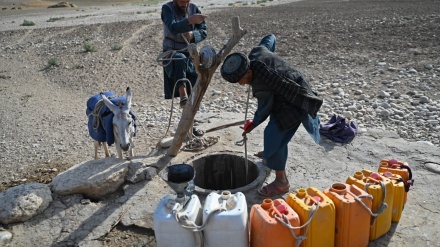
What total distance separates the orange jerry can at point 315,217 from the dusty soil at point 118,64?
148 cm

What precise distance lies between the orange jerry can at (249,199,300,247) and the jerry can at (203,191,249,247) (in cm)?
11

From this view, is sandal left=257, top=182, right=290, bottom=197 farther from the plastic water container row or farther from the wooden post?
the wooden post

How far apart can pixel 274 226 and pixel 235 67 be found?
1.45 meters

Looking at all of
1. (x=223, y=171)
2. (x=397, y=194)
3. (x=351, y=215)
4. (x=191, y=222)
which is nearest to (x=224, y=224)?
(x=191, y=222)

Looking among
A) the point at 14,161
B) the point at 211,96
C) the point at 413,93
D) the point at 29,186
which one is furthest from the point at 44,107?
the point at 413,93

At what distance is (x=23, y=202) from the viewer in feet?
13.0

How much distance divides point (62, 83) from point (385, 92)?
24.6ft

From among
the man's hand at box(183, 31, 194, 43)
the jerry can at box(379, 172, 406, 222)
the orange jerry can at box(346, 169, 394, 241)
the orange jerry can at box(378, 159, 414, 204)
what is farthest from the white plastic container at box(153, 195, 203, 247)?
the man's hand at box(183, 31, 194, 43)

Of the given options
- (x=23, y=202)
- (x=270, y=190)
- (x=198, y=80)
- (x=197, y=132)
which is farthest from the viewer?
(x=197, y=132)

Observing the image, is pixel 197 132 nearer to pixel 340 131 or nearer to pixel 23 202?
pixel 340 131

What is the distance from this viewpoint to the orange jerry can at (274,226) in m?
2.94

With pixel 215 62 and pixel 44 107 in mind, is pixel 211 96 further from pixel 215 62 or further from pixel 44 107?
pixel 215 62

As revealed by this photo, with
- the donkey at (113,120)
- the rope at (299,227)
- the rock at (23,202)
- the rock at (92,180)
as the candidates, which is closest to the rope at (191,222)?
the rope at (299,227)

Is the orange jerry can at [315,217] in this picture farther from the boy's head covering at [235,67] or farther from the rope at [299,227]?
the boy's head covering at [235,67]
